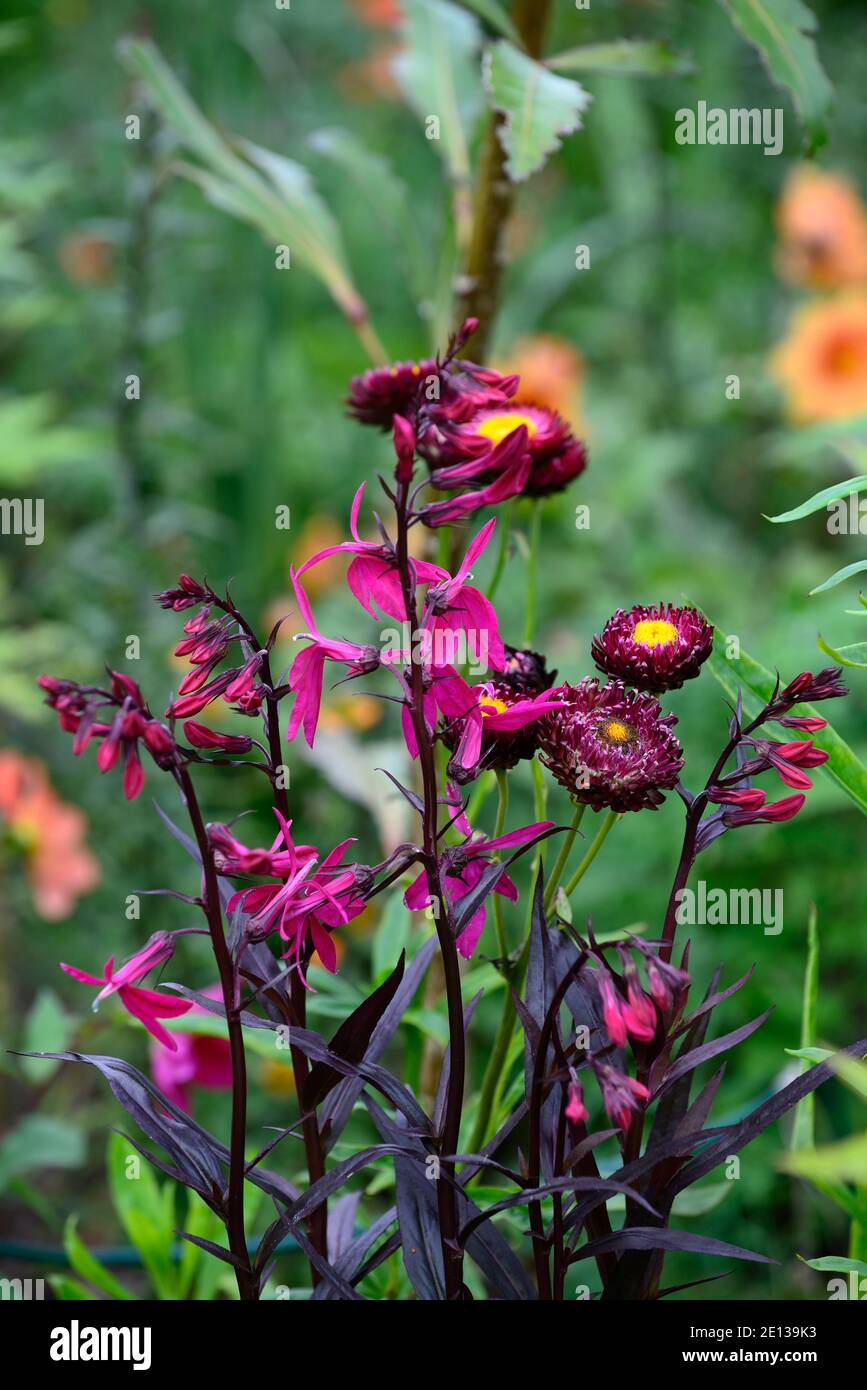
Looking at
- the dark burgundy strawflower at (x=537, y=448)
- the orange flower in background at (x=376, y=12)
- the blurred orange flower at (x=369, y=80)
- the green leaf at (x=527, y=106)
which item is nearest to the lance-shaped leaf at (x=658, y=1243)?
the dark burgundy strawflower at (x=537, y=448)

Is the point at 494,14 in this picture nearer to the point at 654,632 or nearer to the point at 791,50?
the point at 791,50

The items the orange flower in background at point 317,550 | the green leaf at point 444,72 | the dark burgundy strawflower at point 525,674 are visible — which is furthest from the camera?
the orange flower in background at point 317,550

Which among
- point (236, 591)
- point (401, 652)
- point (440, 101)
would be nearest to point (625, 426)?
point (236, 591)

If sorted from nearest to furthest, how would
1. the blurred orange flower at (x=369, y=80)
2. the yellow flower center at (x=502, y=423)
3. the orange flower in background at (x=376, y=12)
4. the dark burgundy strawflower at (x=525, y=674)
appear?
the dark burgundy strawflower at (x=525, y=674) → the yellow flower center at (x=502, y=423) → the orange flower in background at (x=376, y=12) → the blurred orange flower at (x=369, y=80)

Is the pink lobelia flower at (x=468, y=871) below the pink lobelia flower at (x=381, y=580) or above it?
below

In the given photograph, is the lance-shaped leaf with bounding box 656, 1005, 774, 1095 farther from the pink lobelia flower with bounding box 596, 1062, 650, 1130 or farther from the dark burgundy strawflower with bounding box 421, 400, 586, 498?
the dark burgundy strawflower with bounding box 421, 400, 586, 498

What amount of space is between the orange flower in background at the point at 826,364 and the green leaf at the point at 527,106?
1.09 meters

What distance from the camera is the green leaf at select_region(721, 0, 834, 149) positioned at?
57cm

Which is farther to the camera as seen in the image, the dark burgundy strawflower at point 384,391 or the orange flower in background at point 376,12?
the orange flower in background at point 376,12

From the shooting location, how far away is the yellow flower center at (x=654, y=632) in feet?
1.39

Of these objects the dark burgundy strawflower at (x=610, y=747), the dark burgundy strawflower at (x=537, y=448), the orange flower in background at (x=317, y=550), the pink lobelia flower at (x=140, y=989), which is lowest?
the pink lobelia flower at (x=140, y=989)

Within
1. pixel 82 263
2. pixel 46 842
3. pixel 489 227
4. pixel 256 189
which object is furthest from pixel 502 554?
pixel 82 263

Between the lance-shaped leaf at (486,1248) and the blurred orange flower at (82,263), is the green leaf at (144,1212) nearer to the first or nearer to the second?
the lance-shaped leaf at (486,1248)
